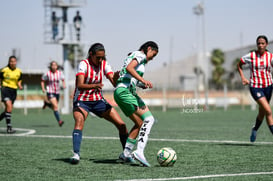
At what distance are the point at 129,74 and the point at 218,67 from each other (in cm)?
8799

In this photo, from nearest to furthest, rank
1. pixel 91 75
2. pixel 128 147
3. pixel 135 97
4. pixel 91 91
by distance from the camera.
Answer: pixel 135 97, pixel 128 147, pixel 91 75, pixel 91 91

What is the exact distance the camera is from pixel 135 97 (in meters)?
8.57

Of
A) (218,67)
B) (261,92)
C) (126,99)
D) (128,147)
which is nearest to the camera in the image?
(126,99)

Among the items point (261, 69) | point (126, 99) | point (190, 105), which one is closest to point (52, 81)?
point (190, 105)

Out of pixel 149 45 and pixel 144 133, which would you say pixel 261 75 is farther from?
pixel 144 133

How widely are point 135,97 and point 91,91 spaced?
0.89 metres

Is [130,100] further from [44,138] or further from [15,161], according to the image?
[44,138]

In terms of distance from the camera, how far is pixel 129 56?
8.40 m

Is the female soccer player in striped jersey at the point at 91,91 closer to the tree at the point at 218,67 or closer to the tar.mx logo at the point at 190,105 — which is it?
the tar.mx logo at the point at 190,105

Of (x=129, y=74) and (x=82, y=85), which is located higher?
(x=129, y=74)

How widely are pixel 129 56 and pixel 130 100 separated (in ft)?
2.39

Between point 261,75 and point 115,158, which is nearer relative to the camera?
point 115,158

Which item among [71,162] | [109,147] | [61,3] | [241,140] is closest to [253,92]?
[241,140]

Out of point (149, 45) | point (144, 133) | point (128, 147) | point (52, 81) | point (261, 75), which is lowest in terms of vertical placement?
point (128, 147)
